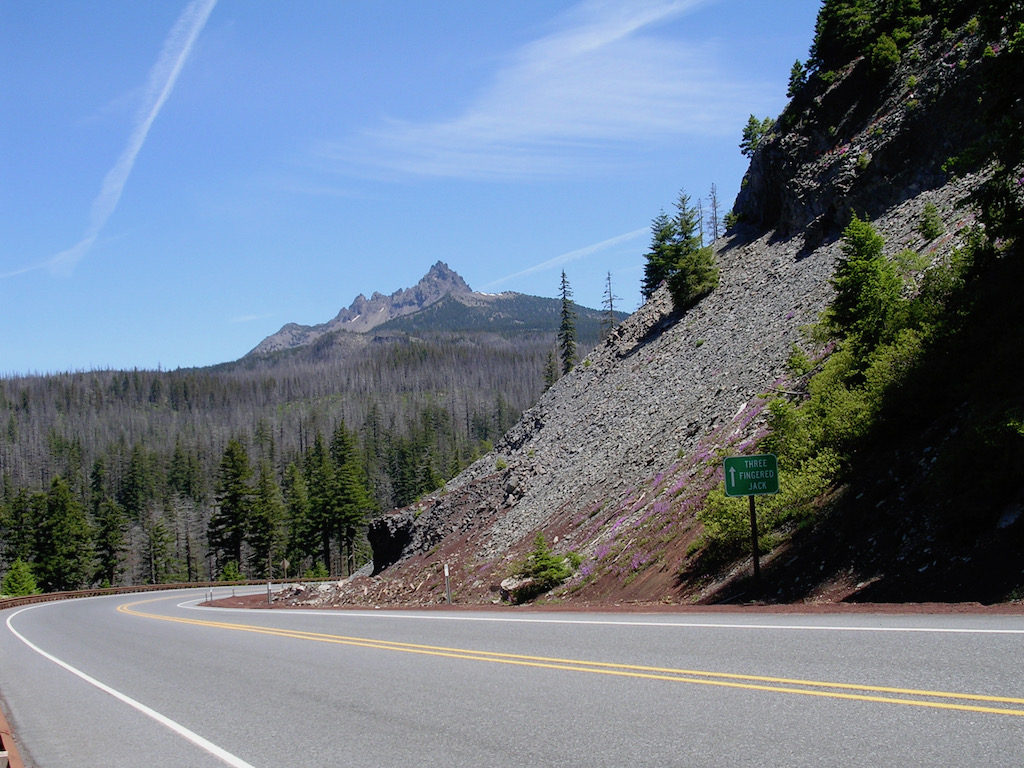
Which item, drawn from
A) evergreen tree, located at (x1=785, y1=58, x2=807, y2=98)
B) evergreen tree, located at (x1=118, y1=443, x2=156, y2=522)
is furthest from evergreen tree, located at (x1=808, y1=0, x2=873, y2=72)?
evergreen tree, located at (x1=118, y1=443, x2=156, y2=522)

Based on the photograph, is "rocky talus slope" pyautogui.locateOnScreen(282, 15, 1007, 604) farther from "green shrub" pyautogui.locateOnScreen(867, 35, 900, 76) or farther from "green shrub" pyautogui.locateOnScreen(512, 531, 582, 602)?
"green shrub" pyautogui.locateOnScreen(867, 35, 900, 76)

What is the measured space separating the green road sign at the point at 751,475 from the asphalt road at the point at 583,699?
3.66 meters

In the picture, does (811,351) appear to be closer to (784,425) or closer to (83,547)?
(784,425)

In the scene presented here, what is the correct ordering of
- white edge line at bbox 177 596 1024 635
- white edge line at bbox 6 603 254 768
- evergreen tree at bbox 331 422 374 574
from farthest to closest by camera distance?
evergreen tree at bbox 331 422 374 574 → white edge line at bbox 177 596 1024 635 → white edge line at bbox 6 603 254 768

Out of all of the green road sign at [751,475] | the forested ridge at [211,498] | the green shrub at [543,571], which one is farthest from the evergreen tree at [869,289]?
the forested ridge at [211,498]

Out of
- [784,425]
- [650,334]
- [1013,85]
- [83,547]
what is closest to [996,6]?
[1013,85]

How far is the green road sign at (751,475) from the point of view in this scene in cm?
1557

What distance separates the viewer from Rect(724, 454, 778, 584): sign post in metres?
15.6

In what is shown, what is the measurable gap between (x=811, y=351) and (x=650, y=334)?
709 inches

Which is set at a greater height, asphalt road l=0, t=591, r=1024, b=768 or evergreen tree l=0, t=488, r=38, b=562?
asphalt road l=0, t=591, r=1024, b=768

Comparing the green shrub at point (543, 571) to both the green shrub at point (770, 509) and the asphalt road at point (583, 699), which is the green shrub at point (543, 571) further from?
the asphalt road at point (583, 699)

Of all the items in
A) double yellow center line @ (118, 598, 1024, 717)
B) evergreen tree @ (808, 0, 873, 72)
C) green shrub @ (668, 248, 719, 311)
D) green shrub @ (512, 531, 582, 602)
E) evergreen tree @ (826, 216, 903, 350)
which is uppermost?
evergreen tree @ (808, 0, 873, 72)

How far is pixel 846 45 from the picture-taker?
44.1 m

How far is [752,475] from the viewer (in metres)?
15.7
